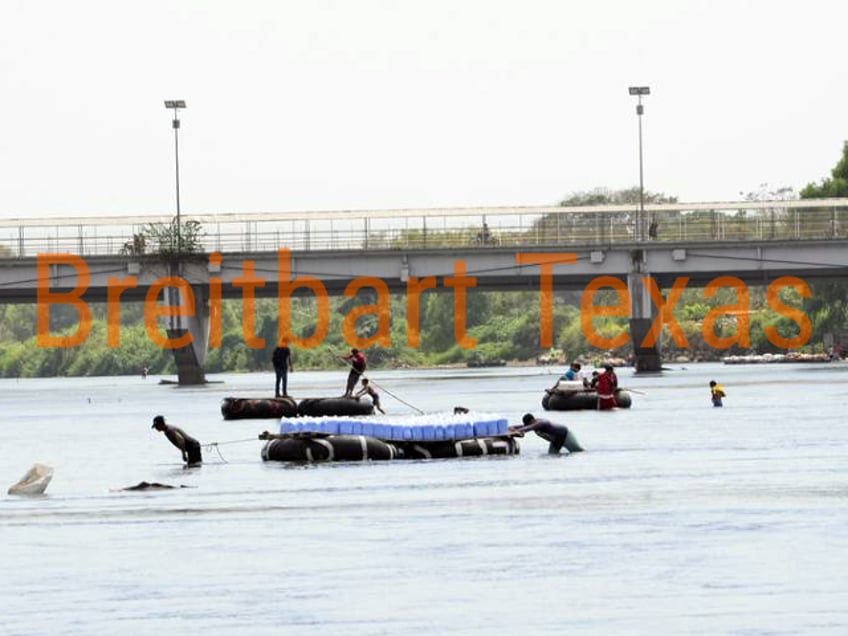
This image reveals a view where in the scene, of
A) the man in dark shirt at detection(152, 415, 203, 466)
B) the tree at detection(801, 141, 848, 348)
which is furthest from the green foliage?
the man in dark shirt at detection(152, 415, 203, 466)

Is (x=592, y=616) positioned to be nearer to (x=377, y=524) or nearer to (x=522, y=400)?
(x=377, y=524)

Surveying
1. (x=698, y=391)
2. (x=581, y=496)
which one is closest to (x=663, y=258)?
(x=698, y=391)

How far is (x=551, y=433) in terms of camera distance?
55781 mm

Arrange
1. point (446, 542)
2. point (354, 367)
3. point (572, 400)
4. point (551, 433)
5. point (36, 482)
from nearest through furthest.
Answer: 1. point (446, 542)
2. point (36, 482)
3. point (551, 433)
4. point (354, 367)
5. point (572, 400)

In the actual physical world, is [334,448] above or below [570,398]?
above

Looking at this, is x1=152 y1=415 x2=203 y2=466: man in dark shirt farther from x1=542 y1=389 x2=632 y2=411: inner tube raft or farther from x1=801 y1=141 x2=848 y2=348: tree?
x1=801 y1=141 x2=848 y2=348: tree

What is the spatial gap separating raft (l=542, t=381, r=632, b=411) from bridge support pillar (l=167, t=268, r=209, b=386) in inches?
2031

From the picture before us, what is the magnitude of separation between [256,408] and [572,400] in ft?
38.7

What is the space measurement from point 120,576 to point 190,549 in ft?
9.76

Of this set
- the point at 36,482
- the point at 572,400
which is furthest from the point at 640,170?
the point at 36,482

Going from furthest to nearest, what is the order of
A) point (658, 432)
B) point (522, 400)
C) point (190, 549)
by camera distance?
point (522, 400) → point (658, 432) → point (190, 549)

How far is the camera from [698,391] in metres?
105

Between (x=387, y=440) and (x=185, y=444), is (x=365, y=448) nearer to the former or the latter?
(x=387, y=440)

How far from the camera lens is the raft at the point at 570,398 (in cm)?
8131
